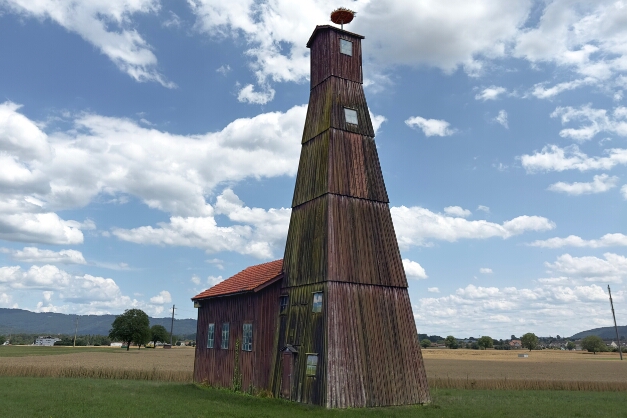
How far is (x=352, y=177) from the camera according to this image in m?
25.4

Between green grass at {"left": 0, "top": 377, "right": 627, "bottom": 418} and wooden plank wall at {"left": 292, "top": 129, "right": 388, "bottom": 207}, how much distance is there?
1025cm

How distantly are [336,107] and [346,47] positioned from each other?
4.21 meters

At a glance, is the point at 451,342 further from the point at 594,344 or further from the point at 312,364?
the point at 312,364

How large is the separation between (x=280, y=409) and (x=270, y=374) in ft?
15.7

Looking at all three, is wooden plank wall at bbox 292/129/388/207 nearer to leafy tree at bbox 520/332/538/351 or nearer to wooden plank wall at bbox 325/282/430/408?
wooden plank wall at bbox 325/282/430/408

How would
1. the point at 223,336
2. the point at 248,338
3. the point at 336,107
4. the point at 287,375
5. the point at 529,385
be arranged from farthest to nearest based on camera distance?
1. the point at 529,385
2. the point at 223,336
3. the point at 248,338
4. the point at 336,107
5. the point at 287,375

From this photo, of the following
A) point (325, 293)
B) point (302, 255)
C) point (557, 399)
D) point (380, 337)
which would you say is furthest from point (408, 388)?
point (557, 399)

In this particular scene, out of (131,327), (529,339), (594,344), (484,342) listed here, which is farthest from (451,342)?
(131,327)

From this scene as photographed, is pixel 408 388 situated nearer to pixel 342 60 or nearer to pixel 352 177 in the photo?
pixel 352 177

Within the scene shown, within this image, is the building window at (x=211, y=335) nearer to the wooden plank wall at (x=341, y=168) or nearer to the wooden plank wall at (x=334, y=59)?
the wooden plank wall at (x=341, y=168)

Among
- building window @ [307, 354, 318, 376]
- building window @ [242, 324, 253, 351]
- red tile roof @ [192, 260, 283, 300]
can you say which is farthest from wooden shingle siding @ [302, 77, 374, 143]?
building window @ [307, 354, 318, 376]

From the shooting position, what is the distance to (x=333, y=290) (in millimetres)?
22562

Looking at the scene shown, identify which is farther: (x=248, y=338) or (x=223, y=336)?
(x=223, y=336)

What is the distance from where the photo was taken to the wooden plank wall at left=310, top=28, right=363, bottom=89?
1085 inches
